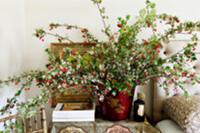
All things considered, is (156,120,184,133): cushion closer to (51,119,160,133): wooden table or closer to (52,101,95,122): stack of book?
(51,119,160,133): wooden table

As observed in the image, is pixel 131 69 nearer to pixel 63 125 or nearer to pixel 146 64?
pixel 146 64

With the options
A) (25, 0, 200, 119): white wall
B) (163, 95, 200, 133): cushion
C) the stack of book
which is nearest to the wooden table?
the stack of book

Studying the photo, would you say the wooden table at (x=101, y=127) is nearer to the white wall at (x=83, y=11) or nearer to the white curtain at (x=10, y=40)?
the white curtain at (x=10, y=40)

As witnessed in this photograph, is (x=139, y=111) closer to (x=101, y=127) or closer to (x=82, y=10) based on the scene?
(x=101, y=127)

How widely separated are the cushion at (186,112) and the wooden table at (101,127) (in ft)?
0.58

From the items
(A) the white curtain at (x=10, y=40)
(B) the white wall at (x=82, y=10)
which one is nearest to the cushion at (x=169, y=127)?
(B) the white wall at (x=82, y=10)

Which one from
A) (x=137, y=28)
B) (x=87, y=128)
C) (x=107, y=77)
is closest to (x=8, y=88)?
(x=87, y=128)

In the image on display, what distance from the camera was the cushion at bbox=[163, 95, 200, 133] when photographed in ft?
4.30

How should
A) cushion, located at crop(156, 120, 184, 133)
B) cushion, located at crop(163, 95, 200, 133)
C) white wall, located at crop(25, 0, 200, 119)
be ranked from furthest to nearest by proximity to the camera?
white wall, located at crop(25, 0, 200, 119)
cushion, located at crop(156, 120, 184, 133)
cushion, located at crop(163, 95, 200, 133)

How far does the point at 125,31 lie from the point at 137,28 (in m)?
0.18

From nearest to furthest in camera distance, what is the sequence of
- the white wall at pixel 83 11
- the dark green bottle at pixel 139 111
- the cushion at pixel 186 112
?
the cushion at pixel 186 112 → the dark green bottle at pixel 139 111 → the white wall at pixel 83 11

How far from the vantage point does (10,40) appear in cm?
162

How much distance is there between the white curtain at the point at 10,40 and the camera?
4.93ft

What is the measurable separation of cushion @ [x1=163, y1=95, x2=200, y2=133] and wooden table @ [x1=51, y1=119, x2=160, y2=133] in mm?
177
